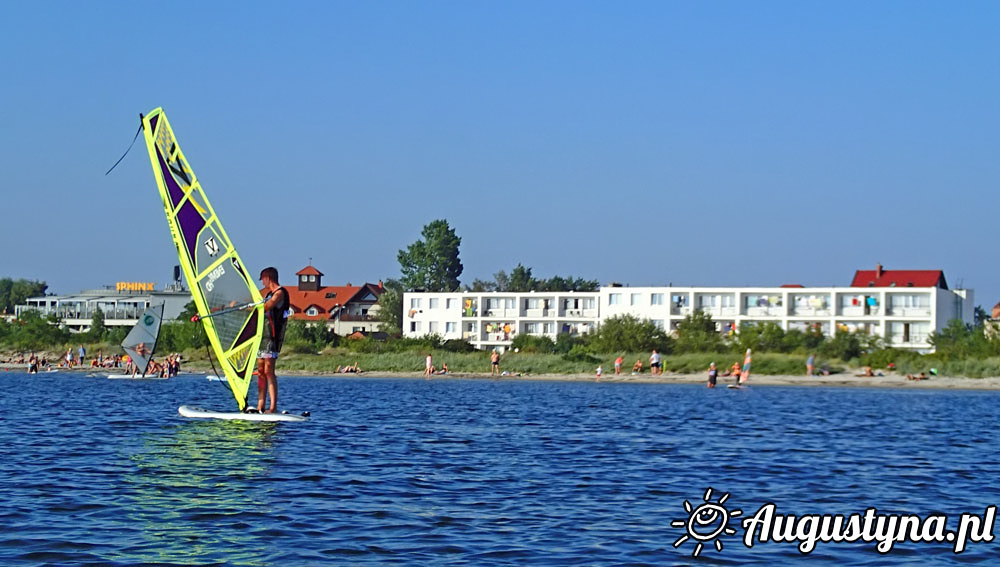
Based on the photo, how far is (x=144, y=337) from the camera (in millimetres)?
63688

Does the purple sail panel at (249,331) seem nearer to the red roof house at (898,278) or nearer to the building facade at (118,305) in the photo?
the red roof house at (898,278)

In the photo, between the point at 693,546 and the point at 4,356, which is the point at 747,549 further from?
the point at 4,356

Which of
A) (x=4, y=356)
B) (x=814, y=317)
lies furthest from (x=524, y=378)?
(x=4, y=356)

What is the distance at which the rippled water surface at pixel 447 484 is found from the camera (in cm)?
1191

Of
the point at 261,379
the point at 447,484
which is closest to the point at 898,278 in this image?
the point at 261,379

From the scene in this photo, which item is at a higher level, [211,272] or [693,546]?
[211,272]

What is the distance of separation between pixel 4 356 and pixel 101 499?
9867 cm

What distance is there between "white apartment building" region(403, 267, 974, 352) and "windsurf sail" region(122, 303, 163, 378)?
46.0 meters

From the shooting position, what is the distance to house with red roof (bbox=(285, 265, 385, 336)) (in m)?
131

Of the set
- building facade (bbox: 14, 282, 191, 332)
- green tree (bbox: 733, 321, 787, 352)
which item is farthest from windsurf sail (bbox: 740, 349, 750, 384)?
building facade (bbox: 14, 282, 191, 332)

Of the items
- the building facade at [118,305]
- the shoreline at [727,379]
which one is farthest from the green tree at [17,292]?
→ the shoreline at [727,379]

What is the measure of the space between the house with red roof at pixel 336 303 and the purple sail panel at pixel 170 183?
→ 104464 mm

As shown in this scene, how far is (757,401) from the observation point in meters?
46.5

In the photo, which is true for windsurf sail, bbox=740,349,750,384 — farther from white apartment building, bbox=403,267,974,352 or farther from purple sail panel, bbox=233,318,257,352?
purple sail panel, bbox=233,318,257,352
